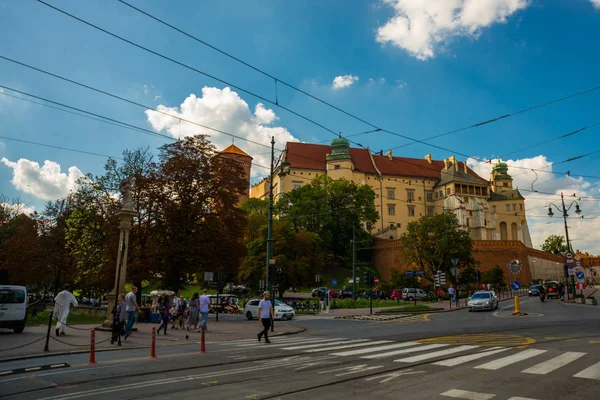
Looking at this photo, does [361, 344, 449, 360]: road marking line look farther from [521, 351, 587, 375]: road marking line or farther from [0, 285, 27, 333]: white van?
[0, 285, 27, 333]: white van

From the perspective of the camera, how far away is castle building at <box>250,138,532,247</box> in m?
90.9

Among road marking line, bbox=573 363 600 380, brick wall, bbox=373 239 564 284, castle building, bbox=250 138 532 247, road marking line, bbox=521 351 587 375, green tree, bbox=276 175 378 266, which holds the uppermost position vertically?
castle building, bbox=250 138 532 247

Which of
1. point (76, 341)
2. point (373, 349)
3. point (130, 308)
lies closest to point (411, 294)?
point (373, 349)

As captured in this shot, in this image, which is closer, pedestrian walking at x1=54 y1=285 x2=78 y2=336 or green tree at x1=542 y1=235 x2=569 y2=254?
pedestrian walking at x1=54 y1=285 x2=78 y2=336

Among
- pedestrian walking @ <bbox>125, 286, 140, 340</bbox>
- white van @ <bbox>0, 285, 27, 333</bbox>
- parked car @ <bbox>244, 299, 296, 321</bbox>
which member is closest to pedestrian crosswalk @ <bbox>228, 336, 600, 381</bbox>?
pedestrian walking @ <bbox>125, 286, 140, 340</bbox>

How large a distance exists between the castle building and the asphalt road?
77.6 meters

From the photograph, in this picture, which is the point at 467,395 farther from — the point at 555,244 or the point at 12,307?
the point at 555,244

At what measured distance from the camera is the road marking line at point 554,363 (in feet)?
28.2

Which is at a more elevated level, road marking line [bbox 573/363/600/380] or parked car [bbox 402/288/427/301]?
parked car [bbox 402/288/427/301]

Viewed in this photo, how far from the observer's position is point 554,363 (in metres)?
9.49

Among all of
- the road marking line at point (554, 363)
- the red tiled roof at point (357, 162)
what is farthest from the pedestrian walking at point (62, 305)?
the red tiled roof at point (357, 162)

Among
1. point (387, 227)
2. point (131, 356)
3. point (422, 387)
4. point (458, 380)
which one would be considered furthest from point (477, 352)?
point (387, 227)

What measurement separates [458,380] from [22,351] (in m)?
11.0

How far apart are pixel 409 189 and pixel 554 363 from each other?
3599 inches
